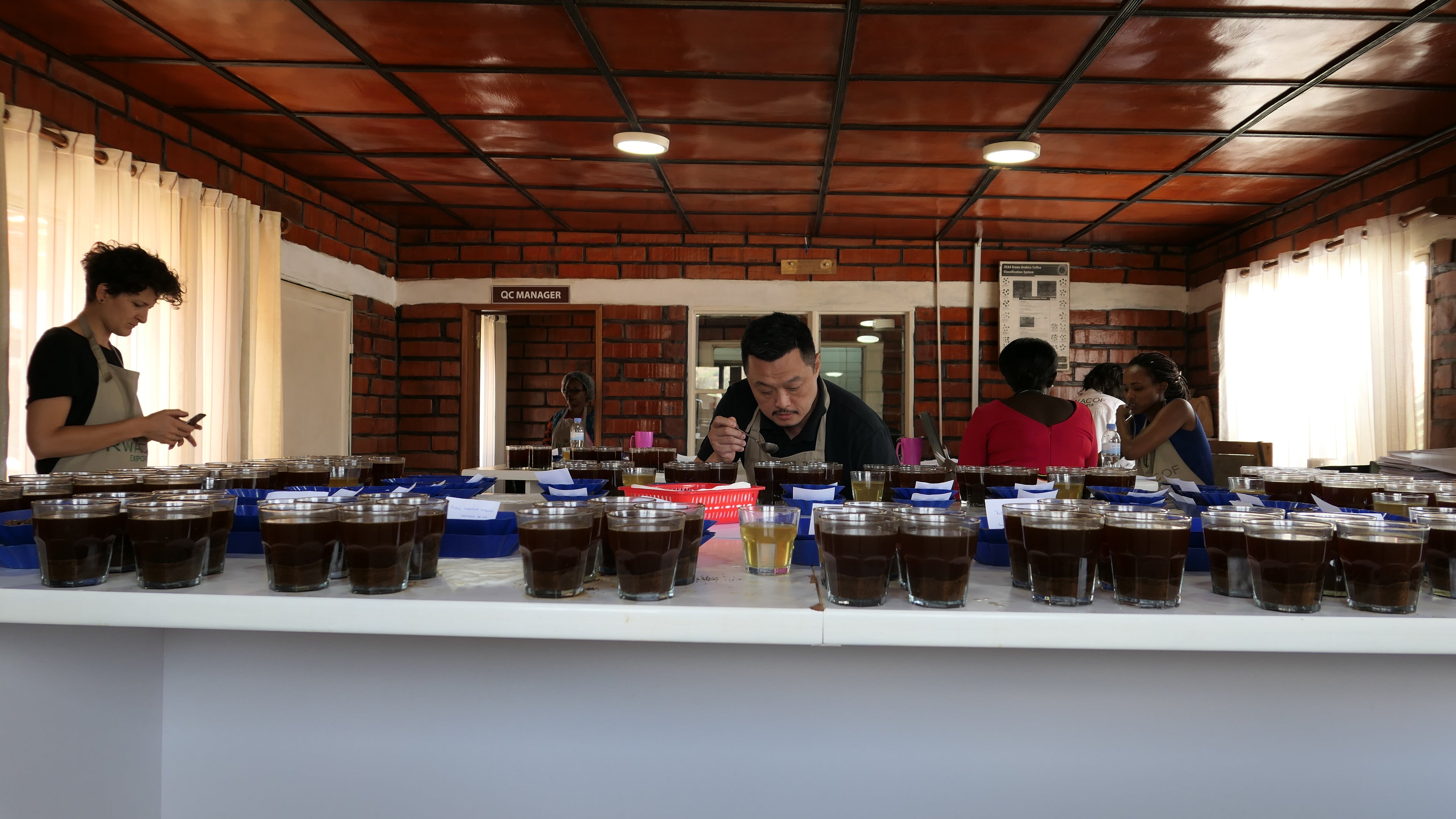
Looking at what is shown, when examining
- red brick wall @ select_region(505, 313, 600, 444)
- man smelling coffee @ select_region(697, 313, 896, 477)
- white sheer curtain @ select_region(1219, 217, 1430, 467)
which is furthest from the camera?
red brick wall @ select_region(505, 313, 600, 444)

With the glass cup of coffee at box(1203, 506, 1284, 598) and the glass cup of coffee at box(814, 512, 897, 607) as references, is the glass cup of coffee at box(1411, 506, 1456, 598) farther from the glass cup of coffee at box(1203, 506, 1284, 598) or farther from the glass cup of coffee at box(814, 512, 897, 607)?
the glass cup of coffee at box(814, 512, 897, 607)

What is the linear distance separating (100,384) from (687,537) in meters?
2.40

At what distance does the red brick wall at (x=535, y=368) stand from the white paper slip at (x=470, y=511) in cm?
792

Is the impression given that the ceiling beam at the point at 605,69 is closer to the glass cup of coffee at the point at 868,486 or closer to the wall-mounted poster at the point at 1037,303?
the glass cup of coffee at the point at 868,486

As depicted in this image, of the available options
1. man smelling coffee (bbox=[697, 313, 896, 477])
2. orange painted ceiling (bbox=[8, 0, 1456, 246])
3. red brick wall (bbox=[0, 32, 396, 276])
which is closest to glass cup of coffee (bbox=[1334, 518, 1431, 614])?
man smelling coffee (bbox=[697, 313, 896, 477])

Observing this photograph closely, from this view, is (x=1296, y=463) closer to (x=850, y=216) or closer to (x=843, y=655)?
(x=850, y=216)

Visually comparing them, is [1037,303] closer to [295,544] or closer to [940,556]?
[940,556]

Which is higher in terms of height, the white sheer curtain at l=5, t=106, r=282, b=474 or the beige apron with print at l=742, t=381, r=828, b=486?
the white sheer curtain at l=5, t=106, r=282, b=474

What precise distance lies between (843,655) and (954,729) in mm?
186

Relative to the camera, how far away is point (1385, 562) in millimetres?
991

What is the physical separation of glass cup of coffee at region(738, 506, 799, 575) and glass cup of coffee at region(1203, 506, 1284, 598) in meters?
0.54

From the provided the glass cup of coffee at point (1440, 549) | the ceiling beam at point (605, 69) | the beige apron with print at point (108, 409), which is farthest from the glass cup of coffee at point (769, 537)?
the ceiling beam at point (605, 69)

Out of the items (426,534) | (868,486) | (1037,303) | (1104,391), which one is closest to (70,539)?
(426,534)

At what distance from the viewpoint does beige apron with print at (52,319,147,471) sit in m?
2.61
